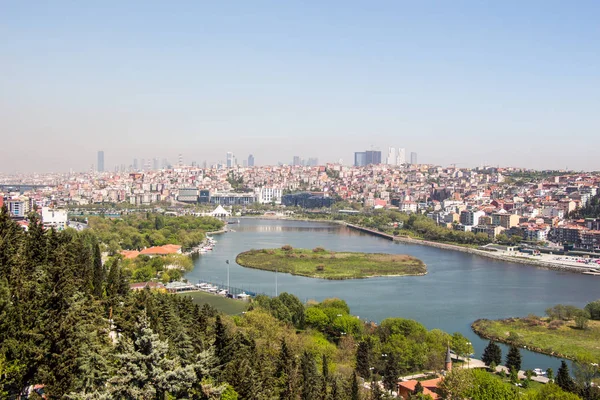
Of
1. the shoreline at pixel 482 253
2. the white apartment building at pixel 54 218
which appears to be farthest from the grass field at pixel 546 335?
the white apartment building at pixel 54 218

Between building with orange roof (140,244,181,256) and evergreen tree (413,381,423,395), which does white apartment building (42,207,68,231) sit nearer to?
building with orange roof (140,244,181,256)

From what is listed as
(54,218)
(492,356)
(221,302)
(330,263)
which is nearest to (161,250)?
(330,263)

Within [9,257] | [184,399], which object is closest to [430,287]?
[9,257]

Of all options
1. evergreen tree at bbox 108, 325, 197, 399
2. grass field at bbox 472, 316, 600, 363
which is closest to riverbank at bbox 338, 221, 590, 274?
grass field at bbox 472, 316, 600, 363

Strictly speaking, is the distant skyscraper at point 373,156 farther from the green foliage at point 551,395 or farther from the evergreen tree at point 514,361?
the green foliage at point 551,395

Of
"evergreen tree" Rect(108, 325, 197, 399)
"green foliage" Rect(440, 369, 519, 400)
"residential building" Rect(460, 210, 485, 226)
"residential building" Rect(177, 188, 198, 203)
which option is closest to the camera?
"evergreen tree" Rect(108, 325, 197, 399)

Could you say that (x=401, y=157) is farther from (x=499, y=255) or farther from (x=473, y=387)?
(x=473, y=387)

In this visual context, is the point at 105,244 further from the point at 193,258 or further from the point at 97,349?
the point at 97,349
